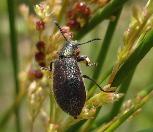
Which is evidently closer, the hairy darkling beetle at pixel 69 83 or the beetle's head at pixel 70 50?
the hairy darkling beetle at pixel 69 83

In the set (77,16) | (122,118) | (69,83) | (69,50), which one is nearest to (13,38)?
(69,50)

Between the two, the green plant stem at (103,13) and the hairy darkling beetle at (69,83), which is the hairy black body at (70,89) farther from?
the green plant stem at (103,13)

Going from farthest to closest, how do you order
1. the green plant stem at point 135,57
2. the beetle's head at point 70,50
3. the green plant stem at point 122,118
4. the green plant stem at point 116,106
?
the beetle's head at point 70,50 → the green plant stem at point 116,106 → the green plant stem at point 122,118 → the green plant stem at point 135,57

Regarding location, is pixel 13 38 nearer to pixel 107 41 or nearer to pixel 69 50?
pixel 69 50

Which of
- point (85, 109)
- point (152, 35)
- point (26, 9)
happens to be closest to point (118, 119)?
point (85, 109)

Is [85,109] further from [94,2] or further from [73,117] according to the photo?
[94,2]

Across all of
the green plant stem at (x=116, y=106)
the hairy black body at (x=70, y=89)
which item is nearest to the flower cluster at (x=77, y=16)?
the hairy black body at (x=70, y=89)

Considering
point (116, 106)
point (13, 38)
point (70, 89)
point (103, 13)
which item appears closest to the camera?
point (70, 89)
